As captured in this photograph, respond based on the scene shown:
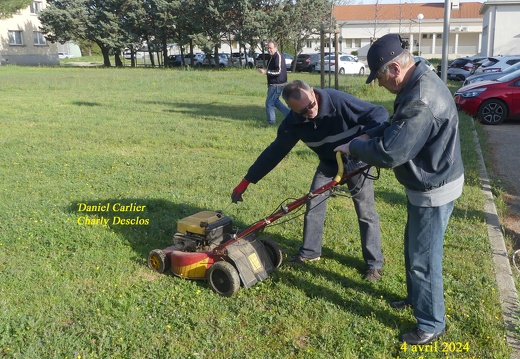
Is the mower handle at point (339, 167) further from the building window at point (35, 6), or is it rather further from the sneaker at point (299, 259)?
the building window at point (35, 6)

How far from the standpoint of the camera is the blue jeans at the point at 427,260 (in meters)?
3.33

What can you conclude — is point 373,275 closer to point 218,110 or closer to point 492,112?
point 492,112

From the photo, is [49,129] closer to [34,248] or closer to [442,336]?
[34,248]

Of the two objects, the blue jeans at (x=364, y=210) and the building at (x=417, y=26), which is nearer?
the blue jeans at (x=364, y=210)

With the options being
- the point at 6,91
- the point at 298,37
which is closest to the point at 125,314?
the point at 6,91

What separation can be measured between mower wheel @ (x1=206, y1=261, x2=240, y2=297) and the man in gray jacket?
144cm

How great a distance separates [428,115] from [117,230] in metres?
3.84

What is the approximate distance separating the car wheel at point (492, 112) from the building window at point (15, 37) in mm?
51268

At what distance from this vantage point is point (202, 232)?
15.0ft

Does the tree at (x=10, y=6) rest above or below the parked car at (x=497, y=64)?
above

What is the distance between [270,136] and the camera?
34.1 feet

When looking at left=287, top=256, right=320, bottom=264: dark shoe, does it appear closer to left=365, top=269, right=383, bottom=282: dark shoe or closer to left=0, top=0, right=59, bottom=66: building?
left=365, top=269, right=383, bottom=282: dark shoe

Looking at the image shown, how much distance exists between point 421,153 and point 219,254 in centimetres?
201

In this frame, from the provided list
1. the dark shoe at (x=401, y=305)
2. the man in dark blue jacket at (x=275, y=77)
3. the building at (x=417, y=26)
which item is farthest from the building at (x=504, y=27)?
the dark shoe at (x=401, y=305)
